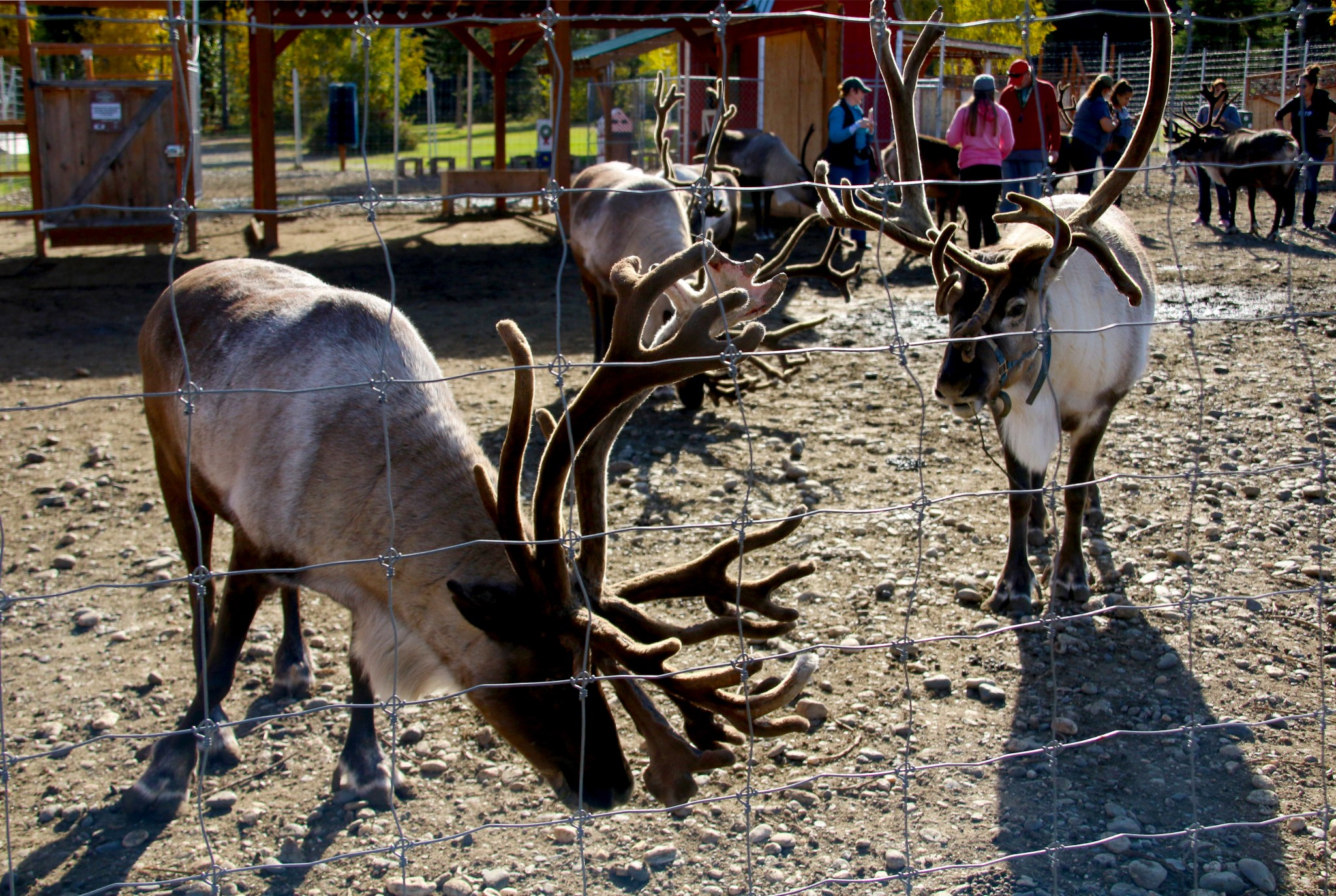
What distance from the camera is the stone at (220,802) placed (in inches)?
132

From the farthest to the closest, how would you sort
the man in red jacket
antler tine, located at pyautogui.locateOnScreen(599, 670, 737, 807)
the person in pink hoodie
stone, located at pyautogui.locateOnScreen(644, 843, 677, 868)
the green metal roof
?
the green metal roof < the man in red jacket < the person in pink hoodie < stone, located at pyautogui.locateOnScreen(644, 843, 677, 868) < antler tine, located at pyautogui.locateOnScreen(599, 670, 737, 807)

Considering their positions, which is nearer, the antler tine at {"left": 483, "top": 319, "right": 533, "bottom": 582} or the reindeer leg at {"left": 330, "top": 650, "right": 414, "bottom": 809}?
the antler tine at {"left": 483, "top": 319, "right": 533, "bottom": 582}

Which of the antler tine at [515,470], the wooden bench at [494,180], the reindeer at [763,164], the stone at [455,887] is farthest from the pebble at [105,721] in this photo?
the wooden bench at [494,180]

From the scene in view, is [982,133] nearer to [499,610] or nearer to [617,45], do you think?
[499,610]

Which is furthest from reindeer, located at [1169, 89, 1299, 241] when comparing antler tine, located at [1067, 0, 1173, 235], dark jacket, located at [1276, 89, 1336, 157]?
antler tine, located at [1067, 0, 1173, 235]

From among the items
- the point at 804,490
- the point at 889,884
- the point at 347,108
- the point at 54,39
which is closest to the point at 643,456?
the point at 804,490

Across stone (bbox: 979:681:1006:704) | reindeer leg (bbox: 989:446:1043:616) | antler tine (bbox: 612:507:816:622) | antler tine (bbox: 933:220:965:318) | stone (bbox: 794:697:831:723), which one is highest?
antler tine (bbox: 933:220:965:318)

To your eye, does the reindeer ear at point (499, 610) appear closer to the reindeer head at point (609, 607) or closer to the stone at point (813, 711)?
the reindeer head at point (609, 607)

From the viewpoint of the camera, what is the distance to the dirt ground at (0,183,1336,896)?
3.04 metres

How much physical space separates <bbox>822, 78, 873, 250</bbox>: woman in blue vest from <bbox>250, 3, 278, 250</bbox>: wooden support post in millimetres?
5825

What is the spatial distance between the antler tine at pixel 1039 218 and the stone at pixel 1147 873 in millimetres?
1636

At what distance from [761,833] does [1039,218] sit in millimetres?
1973

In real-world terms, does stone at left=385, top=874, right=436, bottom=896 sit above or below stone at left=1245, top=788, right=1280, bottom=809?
below

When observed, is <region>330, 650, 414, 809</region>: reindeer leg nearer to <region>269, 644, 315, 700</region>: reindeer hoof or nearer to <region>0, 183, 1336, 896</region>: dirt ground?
<region>0, 183, 1336, 896</region>: dirt ground
